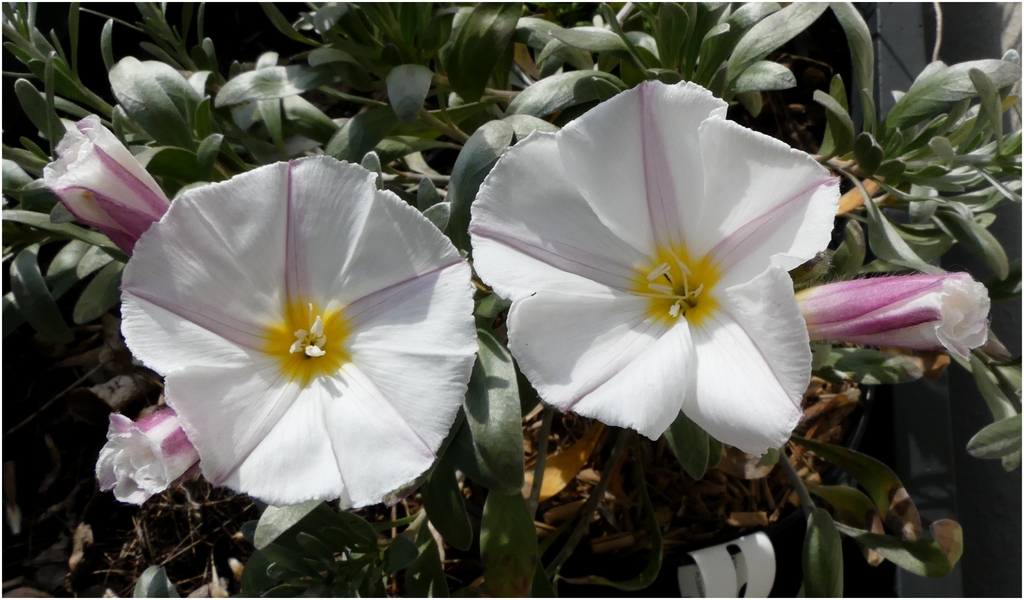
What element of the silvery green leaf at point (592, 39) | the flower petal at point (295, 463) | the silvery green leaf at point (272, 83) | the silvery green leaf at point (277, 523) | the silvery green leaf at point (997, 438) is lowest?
the silvery green leaf at point (997, 438)

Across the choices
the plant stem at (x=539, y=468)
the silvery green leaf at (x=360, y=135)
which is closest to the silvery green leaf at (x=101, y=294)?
the silvery green leaf at (x=360, y=135)

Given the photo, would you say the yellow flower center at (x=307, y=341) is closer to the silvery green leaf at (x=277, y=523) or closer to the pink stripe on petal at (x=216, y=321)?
the pink stripe on petal at (x=216, y=321)

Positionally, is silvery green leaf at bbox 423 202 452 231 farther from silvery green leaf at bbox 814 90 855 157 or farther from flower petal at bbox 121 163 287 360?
silvery green leaf at bbox 814 90 855 157

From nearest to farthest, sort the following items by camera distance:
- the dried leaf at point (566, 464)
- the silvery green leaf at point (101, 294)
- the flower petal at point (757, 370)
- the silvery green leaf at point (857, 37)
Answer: the flower petal at point (757, 370) → the silvery green leaf at point (857, 37) → the silvery green leaf at point (101, 294) → the dried leaf at point (566, 464)

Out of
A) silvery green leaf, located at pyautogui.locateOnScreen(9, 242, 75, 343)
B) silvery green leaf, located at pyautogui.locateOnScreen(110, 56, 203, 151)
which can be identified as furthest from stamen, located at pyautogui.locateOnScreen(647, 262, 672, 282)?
silvery green leaf, located at pyautogui.locateOnScreen(9, 242, 75, 343)

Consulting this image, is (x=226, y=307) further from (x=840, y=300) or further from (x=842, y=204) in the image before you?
(x=842, y=204)
